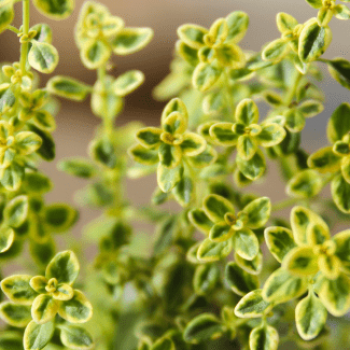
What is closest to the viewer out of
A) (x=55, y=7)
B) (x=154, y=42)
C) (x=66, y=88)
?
(x=55, y=7)

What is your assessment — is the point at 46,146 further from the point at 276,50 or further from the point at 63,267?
the point at 276,50

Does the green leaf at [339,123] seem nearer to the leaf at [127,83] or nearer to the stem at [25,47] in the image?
the leaf at [127,83]

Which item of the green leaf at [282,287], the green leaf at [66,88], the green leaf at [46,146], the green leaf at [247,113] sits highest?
the green leaf at [247,113]

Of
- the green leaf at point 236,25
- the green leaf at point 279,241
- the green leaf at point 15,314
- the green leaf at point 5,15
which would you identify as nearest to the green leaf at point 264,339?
the green leaf at point 279,241

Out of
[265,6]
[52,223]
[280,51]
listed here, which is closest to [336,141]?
[280,51]

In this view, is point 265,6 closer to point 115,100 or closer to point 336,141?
point 115,100

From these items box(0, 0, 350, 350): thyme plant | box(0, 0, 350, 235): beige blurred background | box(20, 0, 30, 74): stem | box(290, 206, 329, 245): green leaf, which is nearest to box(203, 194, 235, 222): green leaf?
box(0, 0, 350, 350): thyme plant

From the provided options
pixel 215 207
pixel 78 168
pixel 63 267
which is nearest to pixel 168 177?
pixel 215 207
